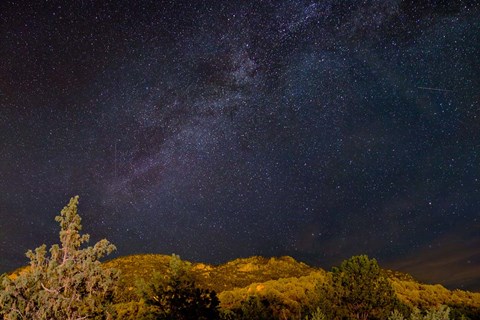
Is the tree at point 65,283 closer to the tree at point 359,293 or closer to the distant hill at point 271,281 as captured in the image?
the distant hill at point 271,281

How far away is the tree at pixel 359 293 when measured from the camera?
27156 mm

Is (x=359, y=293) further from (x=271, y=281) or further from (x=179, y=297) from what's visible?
(x=271, y=281)

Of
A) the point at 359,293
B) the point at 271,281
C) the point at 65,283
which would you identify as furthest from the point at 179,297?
the point at 271,281

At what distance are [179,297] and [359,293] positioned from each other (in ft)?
49.4

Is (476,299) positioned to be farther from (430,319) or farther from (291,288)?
(430,319)

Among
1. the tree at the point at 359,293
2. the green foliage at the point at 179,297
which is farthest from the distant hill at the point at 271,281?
the tree at the point at 359,293

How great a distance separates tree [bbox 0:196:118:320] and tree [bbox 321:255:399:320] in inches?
756

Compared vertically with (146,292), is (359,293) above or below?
below

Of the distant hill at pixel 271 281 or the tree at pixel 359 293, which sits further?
the distant hill at pixel 271 281

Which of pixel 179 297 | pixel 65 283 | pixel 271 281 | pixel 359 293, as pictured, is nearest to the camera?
pixel 65 283

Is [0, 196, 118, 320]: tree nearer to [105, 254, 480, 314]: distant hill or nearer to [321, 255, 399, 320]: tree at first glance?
[105, 254, 480, 314]: distant hill

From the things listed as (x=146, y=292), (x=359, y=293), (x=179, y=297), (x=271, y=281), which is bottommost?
(x=359, y=293)

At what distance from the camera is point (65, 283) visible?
12.4 meters

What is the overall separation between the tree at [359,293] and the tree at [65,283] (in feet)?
63.0
